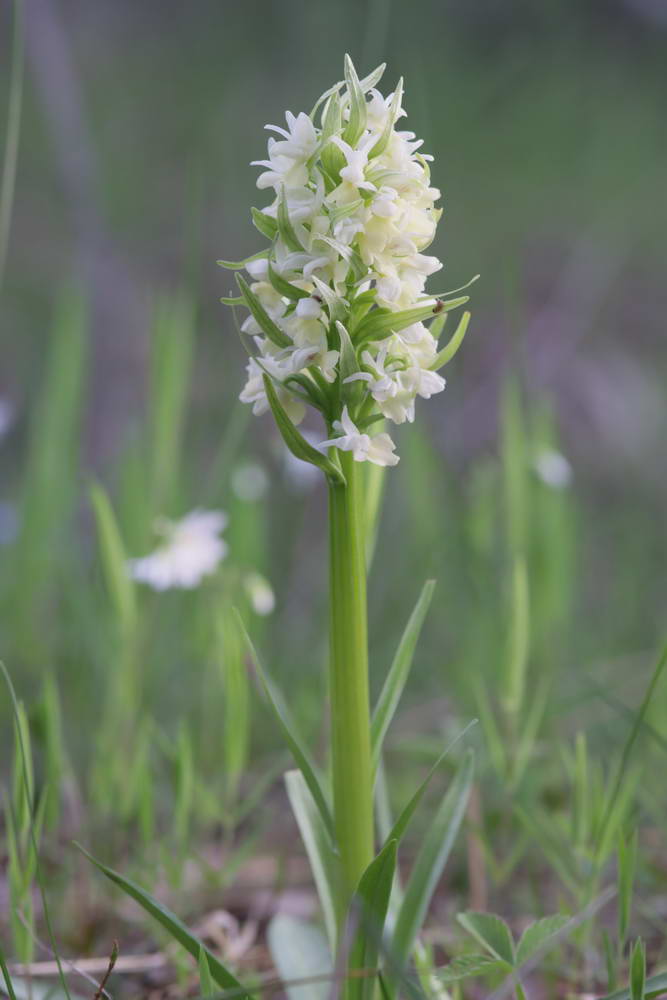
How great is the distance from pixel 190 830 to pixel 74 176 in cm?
296

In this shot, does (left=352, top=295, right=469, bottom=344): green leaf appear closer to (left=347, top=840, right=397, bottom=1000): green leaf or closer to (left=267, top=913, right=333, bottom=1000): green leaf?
(left=347, top=840, right=397, bottom=1000): green leaf

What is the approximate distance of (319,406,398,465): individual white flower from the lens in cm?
81

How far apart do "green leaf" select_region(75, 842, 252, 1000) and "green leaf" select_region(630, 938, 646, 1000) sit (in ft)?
1.07

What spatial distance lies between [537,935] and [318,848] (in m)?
0.23

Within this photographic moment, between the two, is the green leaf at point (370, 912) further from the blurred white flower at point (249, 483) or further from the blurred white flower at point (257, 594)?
the blurred white flower at point (249, 483)

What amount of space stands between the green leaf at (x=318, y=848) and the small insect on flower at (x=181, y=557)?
26.9 inches

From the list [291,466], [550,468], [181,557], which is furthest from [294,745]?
[291,466]

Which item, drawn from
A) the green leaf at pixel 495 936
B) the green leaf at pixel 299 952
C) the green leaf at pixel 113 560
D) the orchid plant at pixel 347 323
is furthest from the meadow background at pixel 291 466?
the orchid plant at pixel 347 323

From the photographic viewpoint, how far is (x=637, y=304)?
14.3 feet

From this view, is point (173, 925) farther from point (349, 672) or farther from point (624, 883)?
point (624, 883)

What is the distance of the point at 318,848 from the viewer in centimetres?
94

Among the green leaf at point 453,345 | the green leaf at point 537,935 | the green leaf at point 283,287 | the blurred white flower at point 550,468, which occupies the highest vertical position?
the green leaf at point 283,287

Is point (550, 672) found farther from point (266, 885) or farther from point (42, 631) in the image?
point (42, 631)

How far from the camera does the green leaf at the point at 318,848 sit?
930mm
